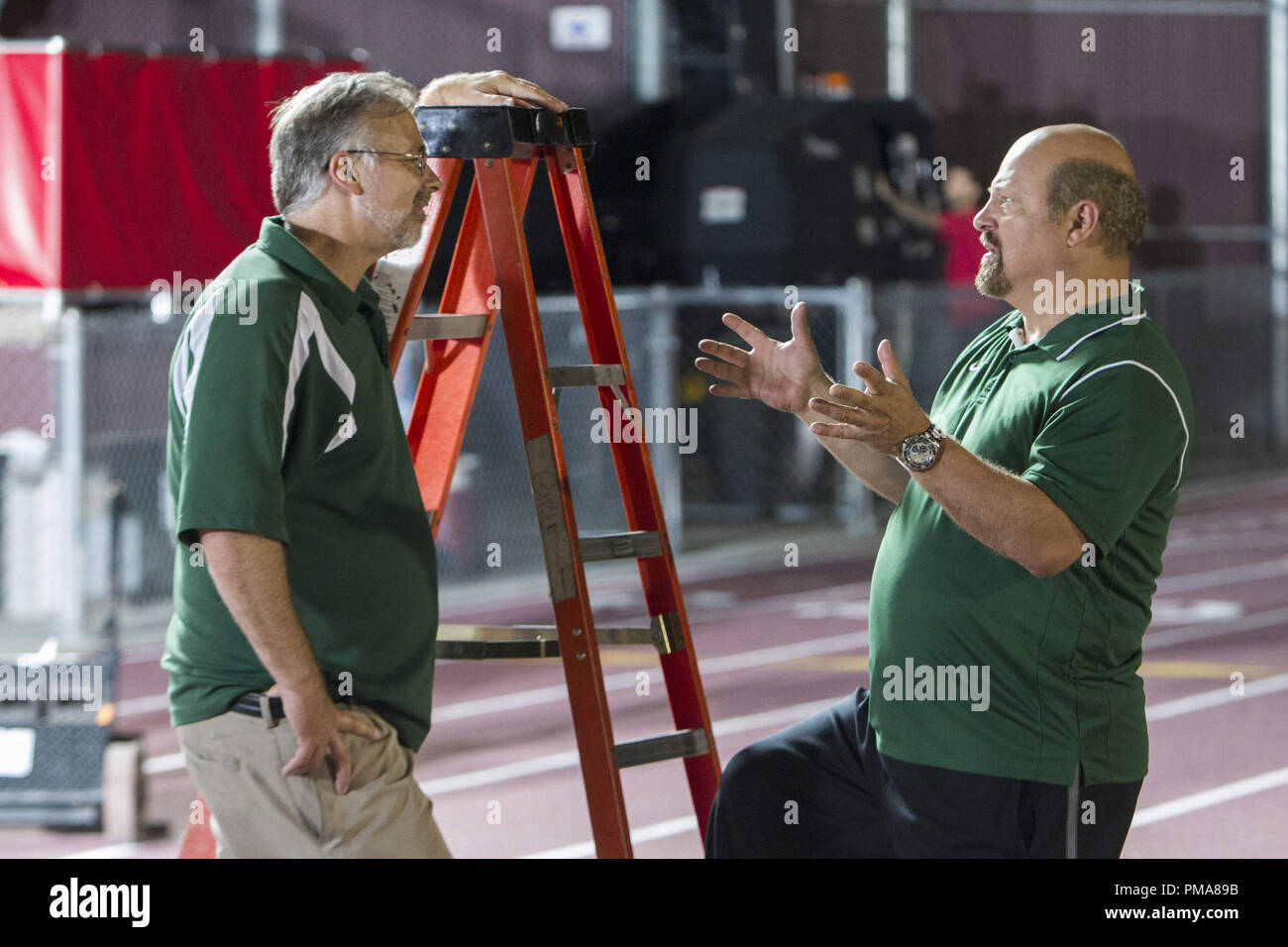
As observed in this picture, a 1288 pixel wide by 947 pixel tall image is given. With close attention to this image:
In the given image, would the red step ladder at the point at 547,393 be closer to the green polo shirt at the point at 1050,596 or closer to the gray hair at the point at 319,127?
the gray hair at the point at 319,127

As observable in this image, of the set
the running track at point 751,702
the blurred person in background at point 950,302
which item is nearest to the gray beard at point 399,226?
the running track at point 751,702

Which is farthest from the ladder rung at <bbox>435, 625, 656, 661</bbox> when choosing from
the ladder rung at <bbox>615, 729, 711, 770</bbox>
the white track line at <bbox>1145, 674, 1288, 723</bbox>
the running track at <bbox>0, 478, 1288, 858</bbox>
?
the white track line at <bbox>1145, 674, 1288, 723</bbox>

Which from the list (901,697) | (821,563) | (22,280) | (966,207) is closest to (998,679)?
(901,697)

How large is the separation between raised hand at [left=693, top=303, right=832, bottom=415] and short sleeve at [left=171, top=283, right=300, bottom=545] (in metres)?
0.90

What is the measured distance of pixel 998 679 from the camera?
3.54m

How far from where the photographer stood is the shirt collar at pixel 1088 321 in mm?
3512

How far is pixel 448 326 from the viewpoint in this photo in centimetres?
418

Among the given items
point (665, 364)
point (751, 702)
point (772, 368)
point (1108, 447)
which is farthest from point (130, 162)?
point (1108, 447)

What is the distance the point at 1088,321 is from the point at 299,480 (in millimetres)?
1610

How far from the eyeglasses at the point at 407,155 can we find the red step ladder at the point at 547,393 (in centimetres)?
28

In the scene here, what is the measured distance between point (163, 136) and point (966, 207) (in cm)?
854
